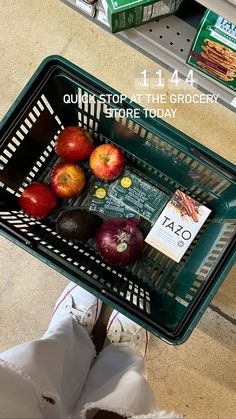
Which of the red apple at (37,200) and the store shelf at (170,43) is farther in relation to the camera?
the store shelf at (170,43)

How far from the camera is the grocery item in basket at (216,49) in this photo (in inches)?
48.1

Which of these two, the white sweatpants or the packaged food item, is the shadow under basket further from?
the packaged food item

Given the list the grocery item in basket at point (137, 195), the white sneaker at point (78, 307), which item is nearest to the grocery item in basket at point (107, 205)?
the grocery item in basket at point (137, 195)

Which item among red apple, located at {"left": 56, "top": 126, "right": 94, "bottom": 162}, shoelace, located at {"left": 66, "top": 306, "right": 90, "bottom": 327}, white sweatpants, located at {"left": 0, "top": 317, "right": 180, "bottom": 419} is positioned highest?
red apple, located at {"left": 56, "top": 126, "right": 94, "bottom": 162}

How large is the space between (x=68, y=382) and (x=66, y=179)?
1.82 feet

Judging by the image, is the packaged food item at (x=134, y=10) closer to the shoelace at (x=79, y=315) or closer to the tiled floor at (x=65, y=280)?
the tiled floor at (x=65, y=280)

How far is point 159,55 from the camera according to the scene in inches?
61.1

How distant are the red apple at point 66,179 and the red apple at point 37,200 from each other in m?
0.03

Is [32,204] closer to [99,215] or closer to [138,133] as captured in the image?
[99,215]

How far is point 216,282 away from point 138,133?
46 centimetres

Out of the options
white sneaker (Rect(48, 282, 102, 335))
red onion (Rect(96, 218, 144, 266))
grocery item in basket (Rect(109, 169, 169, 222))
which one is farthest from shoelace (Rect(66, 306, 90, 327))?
grocery item in basket (Rect(109, 169, 169, 222))

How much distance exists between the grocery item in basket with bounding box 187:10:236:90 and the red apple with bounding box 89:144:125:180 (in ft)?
1.31

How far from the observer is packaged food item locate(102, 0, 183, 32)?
1292 mm

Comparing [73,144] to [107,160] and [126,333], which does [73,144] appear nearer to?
Answer: [107,160]
